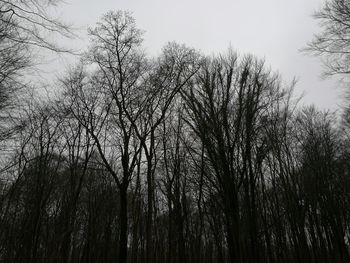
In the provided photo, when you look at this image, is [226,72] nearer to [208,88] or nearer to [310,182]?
[208,88]

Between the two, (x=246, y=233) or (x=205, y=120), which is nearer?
(x=205, y=120)

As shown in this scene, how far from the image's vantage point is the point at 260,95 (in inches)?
665

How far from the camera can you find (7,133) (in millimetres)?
10203

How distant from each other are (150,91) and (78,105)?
4.62 m

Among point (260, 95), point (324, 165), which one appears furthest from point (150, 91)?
point (324, 165)

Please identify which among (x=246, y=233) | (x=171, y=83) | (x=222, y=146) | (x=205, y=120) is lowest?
(x=246, y=233)

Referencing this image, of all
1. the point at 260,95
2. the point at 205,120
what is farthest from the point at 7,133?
the point at 260,95

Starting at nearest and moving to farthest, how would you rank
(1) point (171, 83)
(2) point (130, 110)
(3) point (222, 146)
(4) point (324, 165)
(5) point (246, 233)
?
(3) point (222, 146)
(2) point (130, 110)
(1) point (171, 83)
(5) point (246, 233)
(4) point (324, 165)

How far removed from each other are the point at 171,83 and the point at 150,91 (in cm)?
159

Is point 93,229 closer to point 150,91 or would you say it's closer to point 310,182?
point 150,91

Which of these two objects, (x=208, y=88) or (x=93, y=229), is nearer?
(x=208, y=88)

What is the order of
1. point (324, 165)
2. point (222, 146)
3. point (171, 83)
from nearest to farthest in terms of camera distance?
1. point (222, 146)
2. point (171, 83)
3. point (324, 165)

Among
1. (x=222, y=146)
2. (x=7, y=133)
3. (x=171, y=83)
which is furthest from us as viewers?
(x=171, y=83)

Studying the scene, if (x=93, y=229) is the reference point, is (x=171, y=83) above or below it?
above
